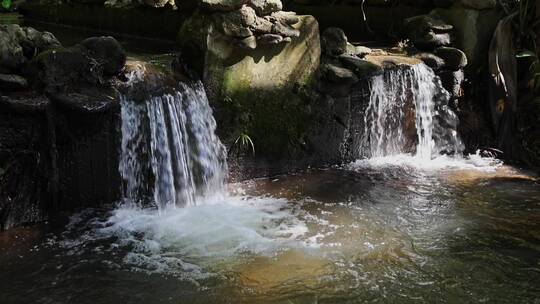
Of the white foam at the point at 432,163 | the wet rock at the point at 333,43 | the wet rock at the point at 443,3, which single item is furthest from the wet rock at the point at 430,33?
the white foam at the point at 432,163

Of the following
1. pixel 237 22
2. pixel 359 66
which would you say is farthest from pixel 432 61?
pixel 237 22

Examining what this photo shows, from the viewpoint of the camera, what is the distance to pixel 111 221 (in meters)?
4.93

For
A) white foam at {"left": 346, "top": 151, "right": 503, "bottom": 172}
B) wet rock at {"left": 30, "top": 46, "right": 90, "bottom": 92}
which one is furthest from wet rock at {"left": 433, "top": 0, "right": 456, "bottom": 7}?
wet rock at {"left": 30, "top": 46, "right": 90, "bottom": 92}

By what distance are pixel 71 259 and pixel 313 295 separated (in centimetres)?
181

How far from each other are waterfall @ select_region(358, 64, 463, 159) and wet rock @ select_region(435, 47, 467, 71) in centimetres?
27

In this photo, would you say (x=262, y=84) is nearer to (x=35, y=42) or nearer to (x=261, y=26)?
(x=261, y=26)

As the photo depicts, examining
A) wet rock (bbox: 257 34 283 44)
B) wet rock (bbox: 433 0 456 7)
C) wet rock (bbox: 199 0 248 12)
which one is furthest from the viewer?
wet rock (bbox: 433 0 456 7)

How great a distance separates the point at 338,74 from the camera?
6.28 metres

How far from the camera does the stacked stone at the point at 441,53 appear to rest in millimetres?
7070

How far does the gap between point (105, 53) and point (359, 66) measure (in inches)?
112

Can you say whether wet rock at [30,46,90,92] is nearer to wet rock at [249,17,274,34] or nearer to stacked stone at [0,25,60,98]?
stacked stone at [0,25,60,98]

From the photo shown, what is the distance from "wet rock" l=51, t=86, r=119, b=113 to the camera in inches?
189

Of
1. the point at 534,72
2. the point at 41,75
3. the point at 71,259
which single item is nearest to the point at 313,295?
the point at 71,259

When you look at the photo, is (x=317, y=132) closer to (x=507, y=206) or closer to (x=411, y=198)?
(x=411, y=198)
